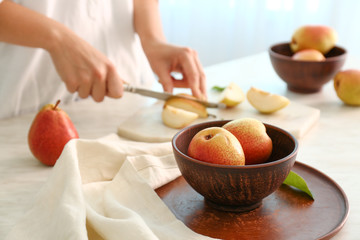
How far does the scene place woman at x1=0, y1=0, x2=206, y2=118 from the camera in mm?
1213

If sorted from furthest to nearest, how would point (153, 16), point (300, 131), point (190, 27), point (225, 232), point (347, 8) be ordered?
point (190, 27)
point (347, 8)
point (153, 16)
point (300, 131)
point (225, 232)

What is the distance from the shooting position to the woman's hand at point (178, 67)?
4.48 ft

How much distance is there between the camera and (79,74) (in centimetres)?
123

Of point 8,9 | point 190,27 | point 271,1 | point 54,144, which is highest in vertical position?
point 8,9

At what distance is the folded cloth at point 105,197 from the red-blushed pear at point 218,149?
11cm

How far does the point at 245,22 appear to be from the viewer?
10.8 ft

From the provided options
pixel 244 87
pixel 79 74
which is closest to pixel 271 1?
pixel 244 87

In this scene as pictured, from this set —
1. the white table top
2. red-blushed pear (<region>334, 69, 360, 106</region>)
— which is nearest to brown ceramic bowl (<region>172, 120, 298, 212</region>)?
the white table top

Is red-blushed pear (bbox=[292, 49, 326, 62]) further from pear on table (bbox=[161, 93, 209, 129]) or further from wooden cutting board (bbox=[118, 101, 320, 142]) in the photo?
pear on table (bbox=[161, 93, 209, 129])

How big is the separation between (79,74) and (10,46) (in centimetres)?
28

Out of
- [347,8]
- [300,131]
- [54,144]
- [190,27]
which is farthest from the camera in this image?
[190,27]

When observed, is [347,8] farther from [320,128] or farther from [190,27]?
[320,128]

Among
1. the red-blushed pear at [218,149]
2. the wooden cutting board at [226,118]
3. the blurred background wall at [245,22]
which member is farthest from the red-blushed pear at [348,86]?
the blurred background wall at [245,22]

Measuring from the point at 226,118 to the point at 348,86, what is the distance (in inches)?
14.5
